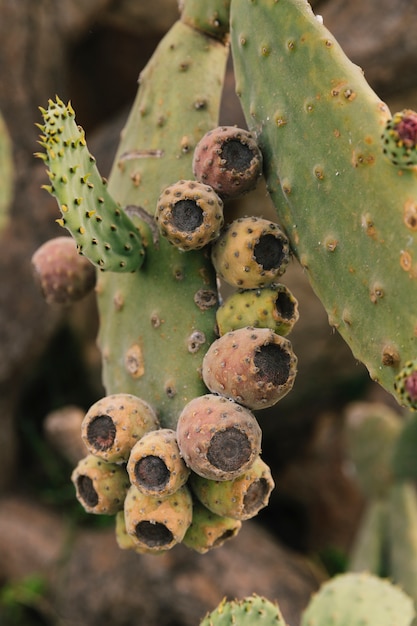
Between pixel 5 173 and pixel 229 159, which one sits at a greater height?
pixel 5 173

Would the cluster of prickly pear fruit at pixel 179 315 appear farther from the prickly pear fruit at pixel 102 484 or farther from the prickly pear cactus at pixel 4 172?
the prickly pear cactus at pixel 4 172

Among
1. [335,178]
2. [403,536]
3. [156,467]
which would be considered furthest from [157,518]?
[403,536]

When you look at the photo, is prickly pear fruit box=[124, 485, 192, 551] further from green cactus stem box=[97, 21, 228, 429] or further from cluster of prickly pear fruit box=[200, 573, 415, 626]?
cluster of prickly pear fruit box=[200, 573, 415, 626]

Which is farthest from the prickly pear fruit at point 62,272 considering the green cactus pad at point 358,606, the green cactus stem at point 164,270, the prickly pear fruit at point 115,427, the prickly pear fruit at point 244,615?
the green cactus pad at point 358,606

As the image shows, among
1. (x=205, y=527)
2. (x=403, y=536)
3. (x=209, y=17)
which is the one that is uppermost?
(x=209, y=17)

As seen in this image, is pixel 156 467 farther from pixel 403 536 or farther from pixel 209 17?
pixel 403 536

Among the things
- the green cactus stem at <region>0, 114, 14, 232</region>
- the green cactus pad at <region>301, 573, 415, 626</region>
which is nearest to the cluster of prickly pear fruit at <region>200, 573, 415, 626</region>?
the green cactus pad at <region>301, 573, 415, 626</region>
